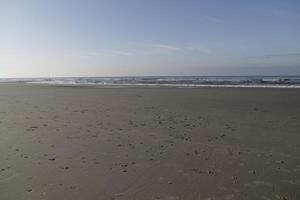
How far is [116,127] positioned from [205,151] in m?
4.08

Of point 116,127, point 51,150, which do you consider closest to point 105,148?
point 51,150

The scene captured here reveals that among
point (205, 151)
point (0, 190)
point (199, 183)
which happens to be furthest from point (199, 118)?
point (0, 190)

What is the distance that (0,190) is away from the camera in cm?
515

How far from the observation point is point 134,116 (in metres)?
13.5

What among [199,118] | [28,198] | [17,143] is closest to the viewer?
[28,198]

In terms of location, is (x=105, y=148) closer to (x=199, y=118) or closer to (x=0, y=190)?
(x=0, y=190)

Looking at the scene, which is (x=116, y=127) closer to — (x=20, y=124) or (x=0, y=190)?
(x=20, y=124)

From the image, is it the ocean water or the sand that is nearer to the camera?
the sand

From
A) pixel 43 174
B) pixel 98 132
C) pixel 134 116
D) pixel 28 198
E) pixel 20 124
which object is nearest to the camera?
pixel 28 198

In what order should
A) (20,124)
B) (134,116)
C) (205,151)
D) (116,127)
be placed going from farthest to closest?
(134,116), (20,124), (116,127), (205,151)

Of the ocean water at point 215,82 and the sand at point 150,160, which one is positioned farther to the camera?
the ocean water at point 215,82

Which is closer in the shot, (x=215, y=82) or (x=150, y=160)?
(x=150, y=160)

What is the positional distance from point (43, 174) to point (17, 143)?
2956mm

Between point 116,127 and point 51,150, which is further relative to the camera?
point 116,127
